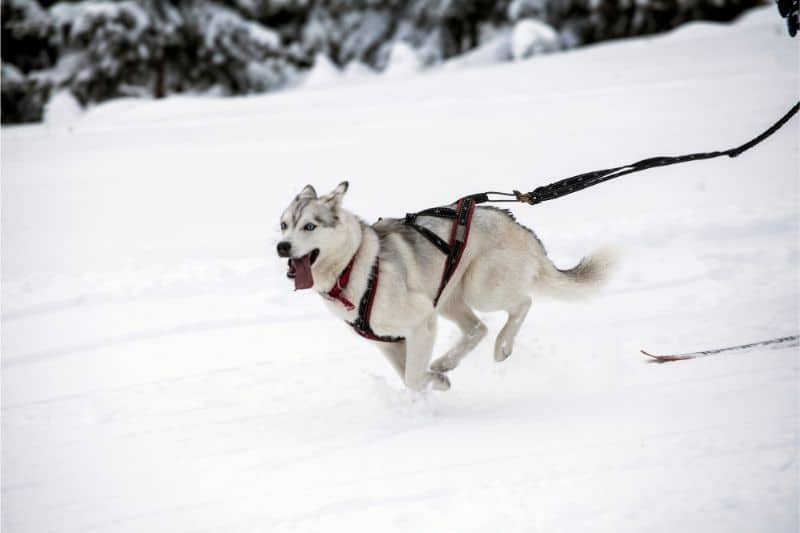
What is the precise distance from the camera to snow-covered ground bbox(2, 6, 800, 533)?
10.3ft

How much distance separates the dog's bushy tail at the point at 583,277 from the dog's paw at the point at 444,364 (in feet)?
2.80

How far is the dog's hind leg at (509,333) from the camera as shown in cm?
461

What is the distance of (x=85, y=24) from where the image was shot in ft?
54.3

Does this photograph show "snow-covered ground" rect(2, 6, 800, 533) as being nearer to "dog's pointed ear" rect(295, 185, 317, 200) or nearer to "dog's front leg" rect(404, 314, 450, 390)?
"dog's front leg" rect(404, 314, 450, 390)

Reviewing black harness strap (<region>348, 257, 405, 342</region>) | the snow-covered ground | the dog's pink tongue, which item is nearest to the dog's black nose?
the dog's pink tongue

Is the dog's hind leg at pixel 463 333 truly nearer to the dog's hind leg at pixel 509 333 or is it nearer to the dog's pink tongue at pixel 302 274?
the dog's hind leg at pixel 509 333

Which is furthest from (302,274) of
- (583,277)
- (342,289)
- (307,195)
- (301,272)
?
(583,277)

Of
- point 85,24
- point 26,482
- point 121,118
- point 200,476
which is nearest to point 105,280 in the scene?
point 26,482

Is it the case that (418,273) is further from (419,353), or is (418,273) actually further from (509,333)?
(509,333)

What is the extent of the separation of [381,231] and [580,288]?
163 centimetres

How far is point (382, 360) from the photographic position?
5.09 metres

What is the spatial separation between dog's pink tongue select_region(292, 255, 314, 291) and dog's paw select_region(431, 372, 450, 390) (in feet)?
3.81

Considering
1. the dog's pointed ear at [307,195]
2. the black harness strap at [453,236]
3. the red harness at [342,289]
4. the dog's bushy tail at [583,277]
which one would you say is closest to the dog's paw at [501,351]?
the dog's bushy tail at [583,277]

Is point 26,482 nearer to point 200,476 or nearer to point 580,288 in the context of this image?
point 200,476
